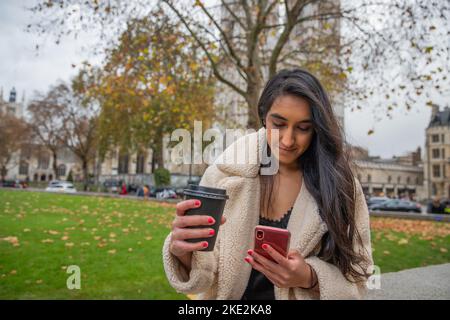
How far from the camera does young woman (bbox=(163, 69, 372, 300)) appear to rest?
1.64 metres

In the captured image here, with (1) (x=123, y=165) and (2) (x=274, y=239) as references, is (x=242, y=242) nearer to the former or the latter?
(2) (x=274, y=239)

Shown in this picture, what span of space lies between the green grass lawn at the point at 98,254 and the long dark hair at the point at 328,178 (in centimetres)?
309

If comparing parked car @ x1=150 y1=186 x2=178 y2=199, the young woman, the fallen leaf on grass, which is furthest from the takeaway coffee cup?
parked car @ x1=150 y1=186 x2=178 y2=199

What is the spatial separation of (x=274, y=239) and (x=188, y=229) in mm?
337

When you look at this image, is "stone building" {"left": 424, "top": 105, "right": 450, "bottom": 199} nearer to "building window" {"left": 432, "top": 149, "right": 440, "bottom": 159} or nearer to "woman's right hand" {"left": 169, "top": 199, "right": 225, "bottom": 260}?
"building window" {"left": 432, "top": 149, "right": 440, "bottom": 159}

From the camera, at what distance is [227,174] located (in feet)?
6.17

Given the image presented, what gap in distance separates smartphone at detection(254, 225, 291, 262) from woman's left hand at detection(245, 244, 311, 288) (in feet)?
0.06

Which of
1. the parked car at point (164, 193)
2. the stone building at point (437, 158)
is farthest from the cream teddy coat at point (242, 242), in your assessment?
the stone building at point (437, 158)

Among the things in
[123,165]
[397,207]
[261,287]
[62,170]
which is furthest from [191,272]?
[62,170]

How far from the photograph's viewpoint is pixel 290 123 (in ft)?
5.82

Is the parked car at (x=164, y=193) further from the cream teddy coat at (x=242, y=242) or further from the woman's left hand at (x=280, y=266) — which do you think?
the woman's left hand at (x=280, y=266)

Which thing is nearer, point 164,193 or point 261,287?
point 261,287

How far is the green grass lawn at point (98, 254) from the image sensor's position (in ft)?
14.1
